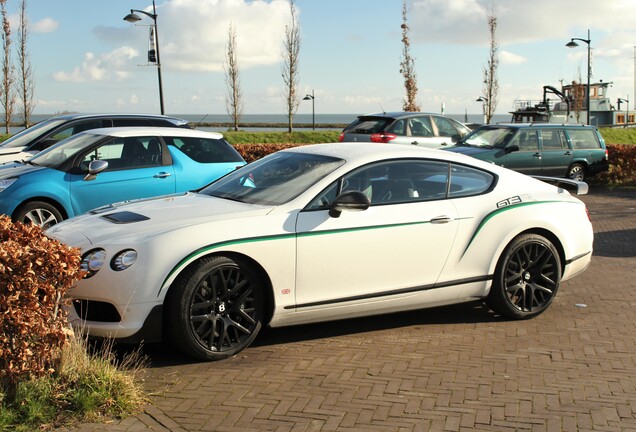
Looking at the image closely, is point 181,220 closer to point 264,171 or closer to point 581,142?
point 264,171

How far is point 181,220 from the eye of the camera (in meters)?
5.62

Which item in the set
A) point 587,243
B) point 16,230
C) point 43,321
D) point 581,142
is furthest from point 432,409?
point 581,142

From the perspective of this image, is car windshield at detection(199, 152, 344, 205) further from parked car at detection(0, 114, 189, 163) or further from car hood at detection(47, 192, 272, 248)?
parked car at detection(0, 114, 189, 163)

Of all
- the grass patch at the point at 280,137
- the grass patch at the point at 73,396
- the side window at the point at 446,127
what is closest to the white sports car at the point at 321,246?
the grass patch at the point at 73,396

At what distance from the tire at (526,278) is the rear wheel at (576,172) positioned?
12.1 metres

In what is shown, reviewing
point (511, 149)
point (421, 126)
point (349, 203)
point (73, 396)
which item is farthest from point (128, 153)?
point (511, 149)

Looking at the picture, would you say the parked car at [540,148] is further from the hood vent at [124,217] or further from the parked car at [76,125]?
the hood vent at [124,217]

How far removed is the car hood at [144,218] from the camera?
5492 millimetres

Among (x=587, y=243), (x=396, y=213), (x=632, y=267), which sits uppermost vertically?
(x=396, y=213)

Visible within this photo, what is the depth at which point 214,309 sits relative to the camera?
548 cm

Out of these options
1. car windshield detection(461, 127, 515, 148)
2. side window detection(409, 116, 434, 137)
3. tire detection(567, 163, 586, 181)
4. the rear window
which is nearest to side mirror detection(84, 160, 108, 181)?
the rear window

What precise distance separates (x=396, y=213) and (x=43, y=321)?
291 centimetres

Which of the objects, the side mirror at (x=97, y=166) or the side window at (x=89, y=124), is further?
the side window at (x=89, y=124)

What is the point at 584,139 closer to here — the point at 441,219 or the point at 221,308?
the point at 441,219
